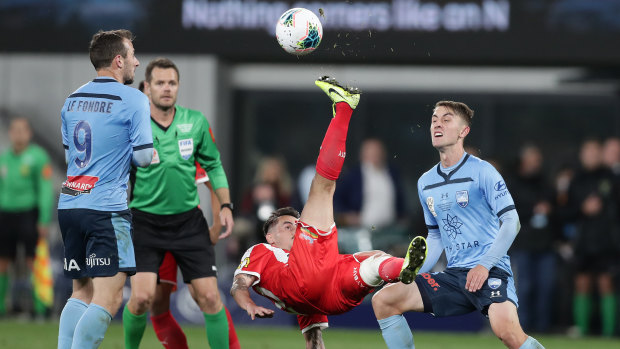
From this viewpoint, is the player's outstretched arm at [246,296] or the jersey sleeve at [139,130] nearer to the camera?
the player's outstretched arm at [246,296]

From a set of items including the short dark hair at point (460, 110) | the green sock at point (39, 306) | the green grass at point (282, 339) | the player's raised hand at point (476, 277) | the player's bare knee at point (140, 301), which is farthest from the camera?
the green sock at point (39, 306)

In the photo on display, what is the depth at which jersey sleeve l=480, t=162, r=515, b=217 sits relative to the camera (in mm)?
6852

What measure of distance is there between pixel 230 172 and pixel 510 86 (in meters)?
4.43

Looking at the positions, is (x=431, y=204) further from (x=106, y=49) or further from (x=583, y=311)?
(x=583, y=311)

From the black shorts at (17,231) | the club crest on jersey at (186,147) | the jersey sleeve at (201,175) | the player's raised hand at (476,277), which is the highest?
the club crest on jersey at (186,147)

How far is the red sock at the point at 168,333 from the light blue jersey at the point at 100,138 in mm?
1609

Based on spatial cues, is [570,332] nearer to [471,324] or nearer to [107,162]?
[471,324]

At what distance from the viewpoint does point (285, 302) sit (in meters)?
7.02

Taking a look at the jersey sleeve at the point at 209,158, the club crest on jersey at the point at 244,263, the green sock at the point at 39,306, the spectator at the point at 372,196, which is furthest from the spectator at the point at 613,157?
the green sock at the point at 39,306

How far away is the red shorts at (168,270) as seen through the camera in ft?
26.1

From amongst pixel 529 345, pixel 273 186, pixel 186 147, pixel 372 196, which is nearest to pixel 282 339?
pixel 273 186

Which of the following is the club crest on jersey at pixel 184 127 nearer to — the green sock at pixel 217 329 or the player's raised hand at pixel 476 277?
the green sock at pixel 217 329

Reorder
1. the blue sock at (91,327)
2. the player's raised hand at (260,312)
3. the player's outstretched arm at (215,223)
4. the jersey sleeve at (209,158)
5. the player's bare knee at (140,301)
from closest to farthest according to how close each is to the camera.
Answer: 1. the player's raised hand at (260,312)
2. the blue sock at (91,327)
3. the player's bare knee at (140,301)
4. the jersey sleeve at (209,158)
5. the player's outstretched arm at (215,223)

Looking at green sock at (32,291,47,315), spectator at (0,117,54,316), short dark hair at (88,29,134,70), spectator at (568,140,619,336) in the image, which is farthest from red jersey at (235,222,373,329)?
green sock at (32,291,47,315)
